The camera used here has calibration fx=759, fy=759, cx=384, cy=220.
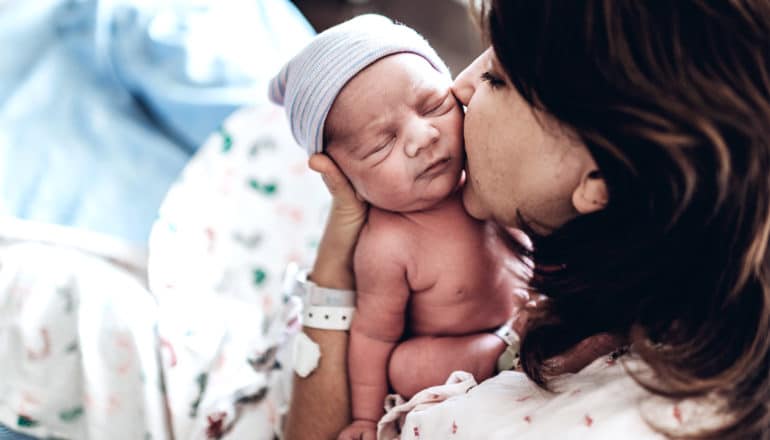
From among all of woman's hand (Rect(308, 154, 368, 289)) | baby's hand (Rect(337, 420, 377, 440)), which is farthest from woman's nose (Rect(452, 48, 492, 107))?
baby's hand (Rect(337, 420, 377, 440))

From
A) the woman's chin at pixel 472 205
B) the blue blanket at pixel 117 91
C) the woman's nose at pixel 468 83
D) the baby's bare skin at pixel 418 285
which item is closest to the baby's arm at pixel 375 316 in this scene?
the baby's bare skin at pixel 418 285

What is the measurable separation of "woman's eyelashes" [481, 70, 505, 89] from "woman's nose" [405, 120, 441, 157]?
0.14m

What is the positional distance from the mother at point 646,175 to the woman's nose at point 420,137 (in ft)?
0.30

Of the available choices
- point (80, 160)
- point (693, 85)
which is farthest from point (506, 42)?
point (80, 160)

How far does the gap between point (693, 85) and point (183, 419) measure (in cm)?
94

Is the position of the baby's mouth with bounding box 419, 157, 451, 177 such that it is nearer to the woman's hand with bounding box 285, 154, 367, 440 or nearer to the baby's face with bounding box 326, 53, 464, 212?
the baby's face with bounding box 326, 53, 464, 212

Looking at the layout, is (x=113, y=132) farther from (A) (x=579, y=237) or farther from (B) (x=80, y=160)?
(A) (x=579, y=237)

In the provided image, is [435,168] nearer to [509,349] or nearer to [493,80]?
[493,80]

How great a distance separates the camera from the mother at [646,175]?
2.31 feet

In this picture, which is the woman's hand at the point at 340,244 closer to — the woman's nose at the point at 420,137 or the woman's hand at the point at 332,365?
the woman's hand at the point at 332,365

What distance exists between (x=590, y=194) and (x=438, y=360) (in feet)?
1.45

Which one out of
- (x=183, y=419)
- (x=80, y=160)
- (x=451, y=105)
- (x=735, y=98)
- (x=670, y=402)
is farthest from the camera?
(x=80, y=160)

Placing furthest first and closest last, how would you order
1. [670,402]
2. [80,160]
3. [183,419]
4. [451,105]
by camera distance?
[80,160], [183,419], [451,105], [670,402]

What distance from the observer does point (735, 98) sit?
2.28 feet
